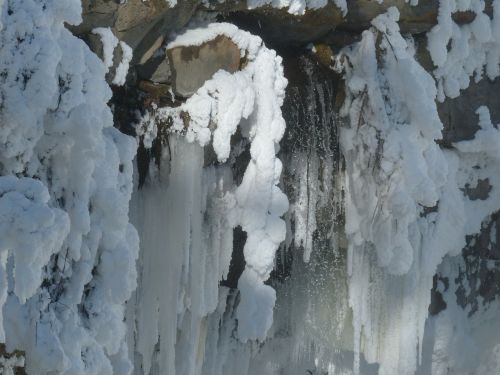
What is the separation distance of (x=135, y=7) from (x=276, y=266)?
2.11 m

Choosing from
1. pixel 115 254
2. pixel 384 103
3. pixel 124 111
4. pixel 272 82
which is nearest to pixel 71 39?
pixel 115 254

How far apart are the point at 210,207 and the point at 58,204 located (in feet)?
4.80

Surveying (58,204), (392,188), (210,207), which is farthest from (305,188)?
(58,204)

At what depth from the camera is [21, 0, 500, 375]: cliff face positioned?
412 centimetres

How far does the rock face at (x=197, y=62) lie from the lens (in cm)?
408

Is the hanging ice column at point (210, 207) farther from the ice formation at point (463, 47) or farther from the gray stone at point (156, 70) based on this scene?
the ice formation at point (463, 47)

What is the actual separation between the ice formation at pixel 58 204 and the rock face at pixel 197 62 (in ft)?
3.21

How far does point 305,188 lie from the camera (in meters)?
5.09

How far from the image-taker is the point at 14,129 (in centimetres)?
279

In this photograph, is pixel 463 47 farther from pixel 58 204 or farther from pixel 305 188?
pixel 58 204

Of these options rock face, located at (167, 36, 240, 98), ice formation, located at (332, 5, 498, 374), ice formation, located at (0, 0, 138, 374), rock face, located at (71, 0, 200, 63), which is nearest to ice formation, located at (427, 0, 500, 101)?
ice formation, located at (332, 5, 498, 374)

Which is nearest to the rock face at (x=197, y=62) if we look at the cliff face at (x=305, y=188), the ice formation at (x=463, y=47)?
the cliff face at (x=305, y=188)

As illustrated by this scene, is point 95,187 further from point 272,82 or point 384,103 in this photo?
point 384,103

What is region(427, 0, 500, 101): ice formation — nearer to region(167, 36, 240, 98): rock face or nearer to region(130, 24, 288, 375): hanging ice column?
region(130, 24, 288, 375): hanging ice column
